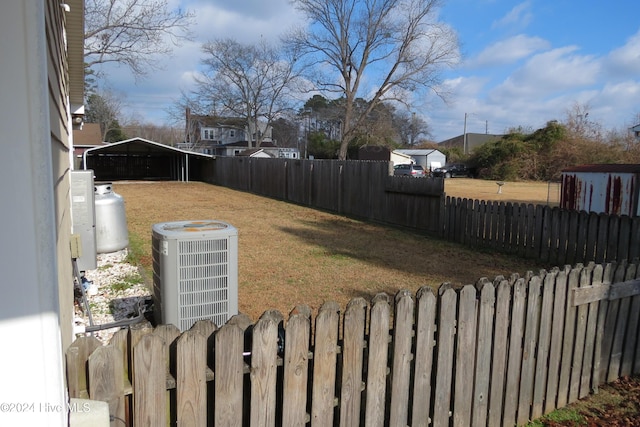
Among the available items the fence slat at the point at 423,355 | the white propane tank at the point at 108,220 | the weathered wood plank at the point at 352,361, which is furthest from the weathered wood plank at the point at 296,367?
the white propane tank at the point at 108,220

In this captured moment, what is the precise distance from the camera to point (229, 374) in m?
2.32

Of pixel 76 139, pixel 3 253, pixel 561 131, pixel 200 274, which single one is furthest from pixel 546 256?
pixel 561 131

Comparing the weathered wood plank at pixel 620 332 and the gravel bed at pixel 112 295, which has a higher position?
the weathered wood plank at pixel 620 332

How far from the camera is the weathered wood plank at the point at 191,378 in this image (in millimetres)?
2184

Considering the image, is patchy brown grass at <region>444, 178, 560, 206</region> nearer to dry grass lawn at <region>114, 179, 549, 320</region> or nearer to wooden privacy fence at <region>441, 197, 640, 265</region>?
wooden privacy fence at <region>441, 197, 640, 265</region>

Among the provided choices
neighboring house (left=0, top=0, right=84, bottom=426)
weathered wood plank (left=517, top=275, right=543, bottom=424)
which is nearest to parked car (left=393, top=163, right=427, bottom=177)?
weathered wood plank (left=517, top=275, right=543, bottom=424)

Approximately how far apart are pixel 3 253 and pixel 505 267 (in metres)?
8.09

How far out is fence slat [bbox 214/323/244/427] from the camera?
2275 mm

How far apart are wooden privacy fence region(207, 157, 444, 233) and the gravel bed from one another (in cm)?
733

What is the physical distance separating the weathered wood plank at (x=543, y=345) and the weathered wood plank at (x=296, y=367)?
6.37 ft

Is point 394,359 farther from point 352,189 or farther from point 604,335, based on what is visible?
point 352,189

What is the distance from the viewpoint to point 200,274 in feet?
13.1

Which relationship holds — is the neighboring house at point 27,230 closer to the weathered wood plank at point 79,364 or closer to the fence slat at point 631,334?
the weathered wood plank at point 79,364

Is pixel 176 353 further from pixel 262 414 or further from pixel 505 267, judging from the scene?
pixel 505 267
